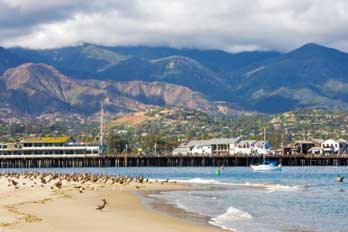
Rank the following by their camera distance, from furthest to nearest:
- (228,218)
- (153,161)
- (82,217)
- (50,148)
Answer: (50,148), (153,161), (228,218), (82,217)

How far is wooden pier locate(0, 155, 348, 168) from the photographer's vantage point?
169 m

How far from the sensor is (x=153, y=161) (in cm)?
17112

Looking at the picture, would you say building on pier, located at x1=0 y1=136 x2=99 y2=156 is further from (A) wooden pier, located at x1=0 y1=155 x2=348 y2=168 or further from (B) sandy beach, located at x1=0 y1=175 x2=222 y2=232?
(B) sandy beach, located at x1=0 y1=175 x2=222 y2=232

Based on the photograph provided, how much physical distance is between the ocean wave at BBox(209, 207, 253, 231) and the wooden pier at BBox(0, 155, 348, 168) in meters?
131

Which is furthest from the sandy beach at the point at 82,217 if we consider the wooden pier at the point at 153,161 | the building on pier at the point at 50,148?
the building on pier at the point at 50,148

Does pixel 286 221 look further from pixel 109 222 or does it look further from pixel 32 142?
pixel 32 142

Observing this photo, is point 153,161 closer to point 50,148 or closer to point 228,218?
point 50,148

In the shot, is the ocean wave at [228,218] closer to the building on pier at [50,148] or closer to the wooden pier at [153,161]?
the wooden pier at [153,161]

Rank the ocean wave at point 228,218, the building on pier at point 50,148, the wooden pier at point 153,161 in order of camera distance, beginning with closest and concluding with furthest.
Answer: the ocean wave at point 228,218 < the wooden pier at point 153,161 < the building on pier at point 50,148

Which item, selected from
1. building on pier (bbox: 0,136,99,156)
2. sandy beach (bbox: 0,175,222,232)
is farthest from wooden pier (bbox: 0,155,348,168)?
sandy beach (bbox: 0,175,222,232)

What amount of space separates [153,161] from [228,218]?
136 metres

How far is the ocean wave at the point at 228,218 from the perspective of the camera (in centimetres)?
3269

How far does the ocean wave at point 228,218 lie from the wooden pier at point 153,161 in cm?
13095

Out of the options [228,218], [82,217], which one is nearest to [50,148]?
[228,218]
